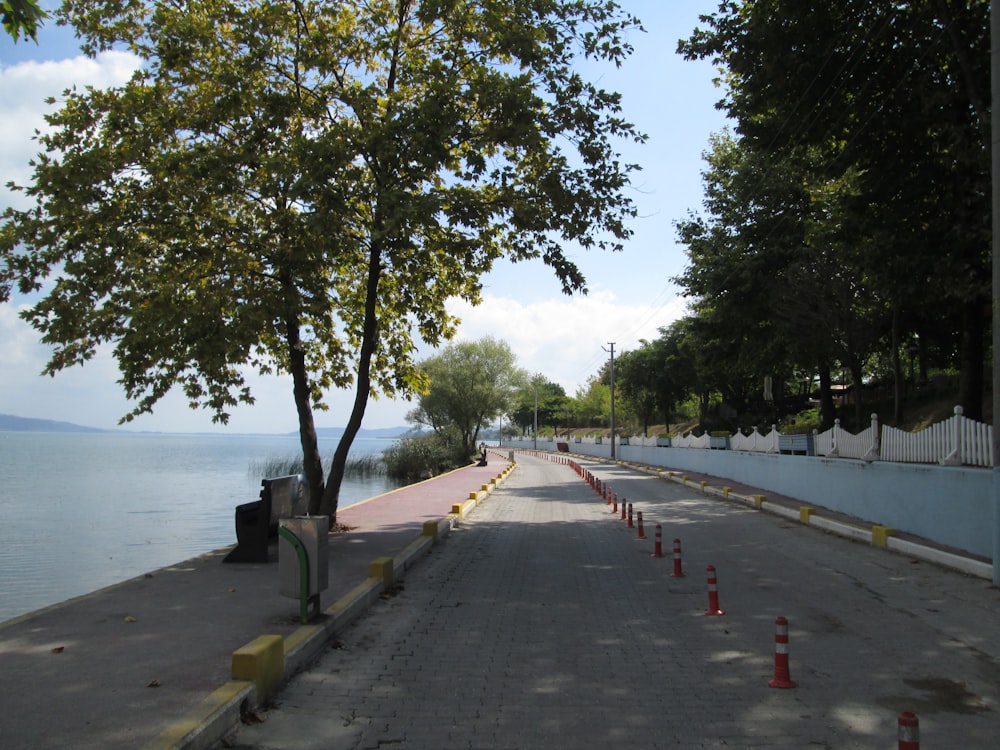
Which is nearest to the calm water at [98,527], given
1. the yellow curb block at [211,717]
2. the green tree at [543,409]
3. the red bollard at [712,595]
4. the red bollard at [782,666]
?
the yellow curb block at [211,717]

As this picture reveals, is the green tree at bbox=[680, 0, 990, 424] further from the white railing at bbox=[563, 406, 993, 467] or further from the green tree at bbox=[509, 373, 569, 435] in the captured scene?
the green tree at bbox=[509, 373, 569, 435]

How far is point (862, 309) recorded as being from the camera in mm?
24969

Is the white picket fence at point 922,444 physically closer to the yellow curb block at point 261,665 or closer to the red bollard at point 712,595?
the red bollard at point 712,595

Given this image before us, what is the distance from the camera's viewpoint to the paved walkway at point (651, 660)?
4504mm

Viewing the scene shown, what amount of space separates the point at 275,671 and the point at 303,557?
133 centimetres

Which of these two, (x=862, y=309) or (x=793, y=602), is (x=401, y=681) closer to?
(x=793, y=602)

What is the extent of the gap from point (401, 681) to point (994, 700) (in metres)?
4.10

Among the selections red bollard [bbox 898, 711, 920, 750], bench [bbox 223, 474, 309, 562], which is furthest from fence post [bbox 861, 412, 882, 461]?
red bollard [bbox 898, 711, 920, 750]

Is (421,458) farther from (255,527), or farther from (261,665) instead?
(261,665)

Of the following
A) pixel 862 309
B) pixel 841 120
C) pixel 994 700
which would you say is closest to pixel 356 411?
pixel 994 700

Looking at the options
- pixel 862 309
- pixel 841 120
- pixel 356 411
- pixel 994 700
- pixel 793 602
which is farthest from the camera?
pixel 862 309

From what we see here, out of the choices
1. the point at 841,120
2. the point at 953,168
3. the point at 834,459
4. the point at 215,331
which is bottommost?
the point at 834,459

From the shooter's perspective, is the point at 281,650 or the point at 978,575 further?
the point at 978,575

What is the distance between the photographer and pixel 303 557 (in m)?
6.43
